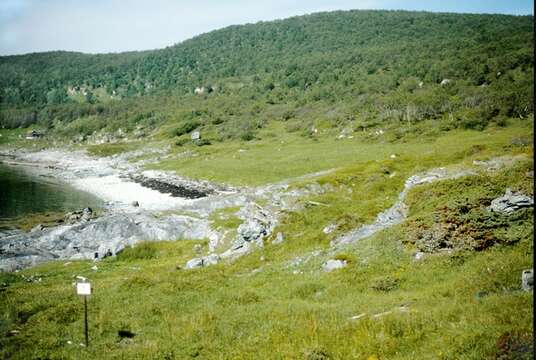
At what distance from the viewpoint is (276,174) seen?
96.4m

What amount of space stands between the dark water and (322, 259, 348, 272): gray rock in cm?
5852

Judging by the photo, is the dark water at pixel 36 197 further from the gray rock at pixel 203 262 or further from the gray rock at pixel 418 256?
the gray rock at pixel 418 256

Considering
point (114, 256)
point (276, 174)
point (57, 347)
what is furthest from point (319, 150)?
point (57, 347)

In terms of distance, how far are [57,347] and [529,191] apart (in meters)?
25.6

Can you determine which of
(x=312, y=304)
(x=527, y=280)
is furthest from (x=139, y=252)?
(x=527, y=280)

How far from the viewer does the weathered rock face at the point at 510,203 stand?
22.3m

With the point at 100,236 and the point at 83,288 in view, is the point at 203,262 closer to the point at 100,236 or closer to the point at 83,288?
the point at 83,288

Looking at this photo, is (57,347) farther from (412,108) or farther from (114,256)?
(412,108)

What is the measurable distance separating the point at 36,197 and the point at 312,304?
85.0 metres

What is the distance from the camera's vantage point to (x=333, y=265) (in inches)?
984

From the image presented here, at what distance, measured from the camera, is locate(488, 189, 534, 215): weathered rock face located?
73.0 feet

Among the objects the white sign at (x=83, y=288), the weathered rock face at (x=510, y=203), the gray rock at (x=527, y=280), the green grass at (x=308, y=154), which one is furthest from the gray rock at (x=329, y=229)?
the green grass at (x=308, y=154)

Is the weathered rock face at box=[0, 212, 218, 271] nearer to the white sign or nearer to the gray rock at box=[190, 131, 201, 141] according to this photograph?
the white sign

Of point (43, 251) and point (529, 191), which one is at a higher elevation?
point (529, 191)
